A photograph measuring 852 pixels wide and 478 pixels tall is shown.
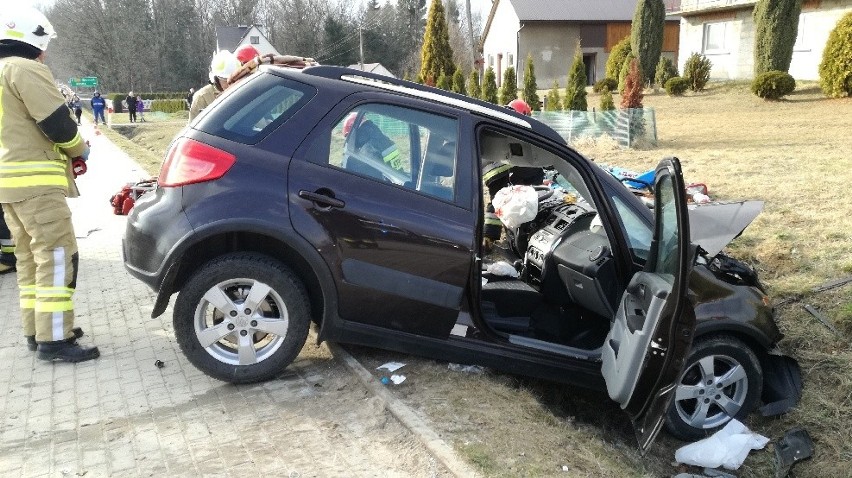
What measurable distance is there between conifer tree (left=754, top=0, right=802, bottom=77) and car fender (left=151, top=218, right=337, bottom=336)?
25463 millimetres

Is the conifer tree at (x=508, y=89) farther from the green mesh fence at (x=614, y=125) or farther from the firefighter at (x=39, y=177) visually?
the firefighter at (x=39, y=177)

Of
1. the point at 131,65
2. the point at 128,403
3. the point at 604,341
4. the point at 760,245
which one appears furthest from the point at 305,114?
the point at 131,65

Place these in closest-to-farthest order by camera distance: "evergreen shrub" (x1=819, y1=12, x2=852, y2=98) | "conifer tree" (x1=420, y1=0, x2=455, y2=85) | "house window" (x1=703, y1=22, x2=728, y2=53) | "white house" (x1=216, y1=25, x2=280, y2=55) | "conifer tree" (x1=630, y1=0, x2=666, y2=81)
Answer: "evergreen shrub" (x1=819, y1=12, x2=852, y2=98) < "conifer tree" (x1=420, y1=0, x2=455, y2=85) < "conifer tree" (x1=630, y1=0, x2=666, y2=81) < "house window" (x1=703, y1=22, x2=728, y2=53) < "white house" (x1=216, y1=25, x2=280, y2=55)

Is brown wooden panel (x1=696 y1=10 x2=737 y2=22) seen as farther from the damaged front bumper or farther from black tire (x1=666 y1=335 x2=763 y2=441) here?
black tire (x1=666 y1=335 x2=763 y2=441)

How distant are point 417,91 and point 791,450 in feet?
9.99

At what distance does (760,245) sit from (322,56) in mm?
62331

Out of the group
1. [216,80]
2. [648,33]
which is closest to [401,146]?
[216,80]

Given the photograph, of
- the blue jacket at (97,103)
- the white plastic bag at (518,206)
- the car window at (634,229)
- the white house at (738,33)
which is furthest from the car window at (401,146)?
the blue jacket at (97,103)

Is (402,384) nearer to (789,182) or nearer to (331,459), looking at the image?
(331,459)

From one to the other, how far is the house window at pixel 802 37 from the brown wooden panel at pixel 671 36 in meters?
21.0

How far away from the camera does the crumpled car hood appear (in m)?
3.91

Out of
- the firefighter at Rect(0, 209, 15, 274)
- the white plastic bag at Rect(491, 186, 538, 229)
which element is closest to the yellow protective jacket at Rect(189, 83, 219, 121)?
the firefighter at Rect(0, 209, 15, 274)

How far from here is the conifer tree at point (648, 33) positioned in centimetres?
3150

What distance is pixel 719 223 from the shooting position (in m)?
4.01
